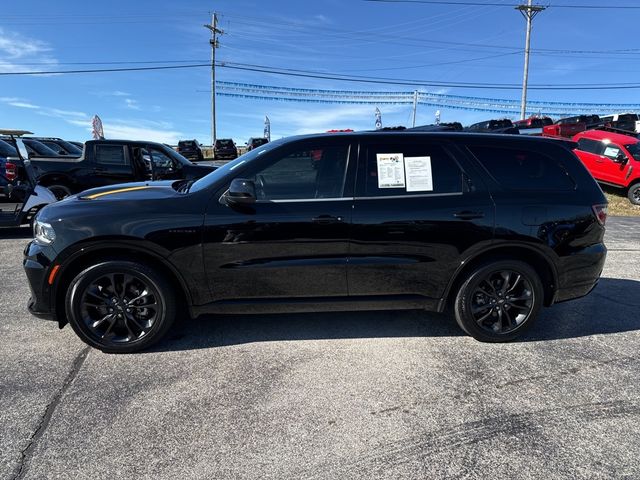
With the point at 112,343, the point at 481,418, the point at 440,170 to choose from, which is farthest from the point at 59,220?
the point at 481,418

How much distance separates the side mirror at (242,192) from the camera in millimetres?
3219

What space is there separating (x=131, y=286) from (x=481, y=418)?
2720 millimetres

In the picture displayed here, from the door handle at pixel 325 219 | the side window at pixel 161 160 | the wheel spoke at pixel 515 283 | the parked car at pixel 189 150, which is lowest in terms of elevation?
the wheel spoke at pixel 515 283

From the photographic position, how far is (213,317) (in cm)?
421

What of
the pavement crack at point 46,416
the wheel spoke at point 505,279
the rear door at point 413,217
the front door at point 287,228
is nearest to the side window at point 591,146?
the wheel spoke at point 505,279

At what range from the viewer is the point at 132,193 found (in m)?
3.63

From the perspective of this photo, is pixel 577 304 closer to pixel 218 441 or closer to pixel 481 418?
pixel 481 418

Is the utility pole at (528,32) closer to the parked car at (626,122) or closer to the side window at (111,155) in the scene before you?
the parked car at (626,122)

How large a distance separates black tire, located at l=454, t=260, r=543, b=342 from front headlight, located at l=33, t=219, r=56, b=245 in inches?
130

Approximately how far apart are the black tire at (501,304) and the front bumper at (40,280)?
10.8ft

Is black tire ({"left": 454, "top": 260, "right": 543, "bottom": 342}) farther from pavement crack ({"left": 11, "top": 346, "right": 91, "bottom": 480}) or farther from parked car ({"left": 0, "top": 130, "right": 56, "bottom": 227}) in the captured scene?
parked car ({"left": 0, "top": 130, "right": 56, "bottom": 227})

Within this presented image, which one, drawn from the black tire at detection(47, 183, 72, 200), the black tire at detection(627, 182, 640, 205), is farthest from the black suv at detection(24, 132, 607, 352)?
the black tire at detection(627, 182, 640, 205)

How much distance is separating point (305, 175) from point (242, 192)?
572 mm

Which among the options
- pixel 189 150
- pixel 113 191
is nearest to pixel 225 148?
pixel 189 150
